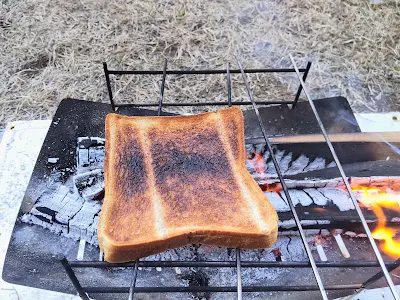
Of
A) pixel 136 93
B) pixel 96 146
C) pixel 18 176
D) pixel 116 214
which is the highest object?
pixel 116 214

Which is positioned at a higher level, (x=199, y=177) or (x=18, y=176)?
(x=199, y=177)

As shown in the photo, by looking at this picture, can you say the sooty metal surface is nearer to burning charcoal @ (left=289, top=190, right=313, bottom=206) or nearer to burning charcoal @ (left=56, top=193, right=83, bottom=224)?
burning charcoal @ (left=56, top=193, right=83, bottom=224)

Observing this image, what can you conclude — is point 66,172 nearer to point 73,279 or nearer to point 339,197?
point 73,279

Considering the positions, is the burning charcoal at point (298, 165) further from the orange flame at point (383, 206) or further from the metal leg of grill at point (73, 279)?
the metal leg of grill at point (73, 279)

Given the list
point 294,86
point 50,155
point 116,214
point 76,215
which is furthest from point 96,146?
point 294,86

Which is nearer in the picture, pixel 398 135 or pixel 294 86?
pixel 398 135

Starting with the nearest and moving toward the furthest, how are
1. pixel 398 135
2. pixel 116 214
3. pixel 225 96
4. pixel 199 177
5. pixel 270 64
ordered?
pixel 116 214 < pixel 199 177 < pixel 398 135 < pixel 225 96 < pixel 270 64

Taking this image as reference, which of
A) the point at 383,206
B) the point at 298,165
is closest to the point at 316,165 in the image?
the point at 298,165

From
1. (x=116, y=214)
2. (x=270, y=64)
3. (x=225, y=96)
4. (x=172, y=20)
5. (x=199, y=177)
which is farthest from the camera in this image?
(x=172, y=20)

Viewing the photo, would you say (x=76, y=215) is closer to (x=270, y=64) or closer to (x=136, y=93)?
(x=136, y=93)

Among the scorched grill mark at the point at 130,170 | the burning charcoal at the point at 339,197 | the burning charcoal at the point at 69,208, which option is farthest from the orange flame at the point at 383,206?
the burning charcoal at the point at 69,208
